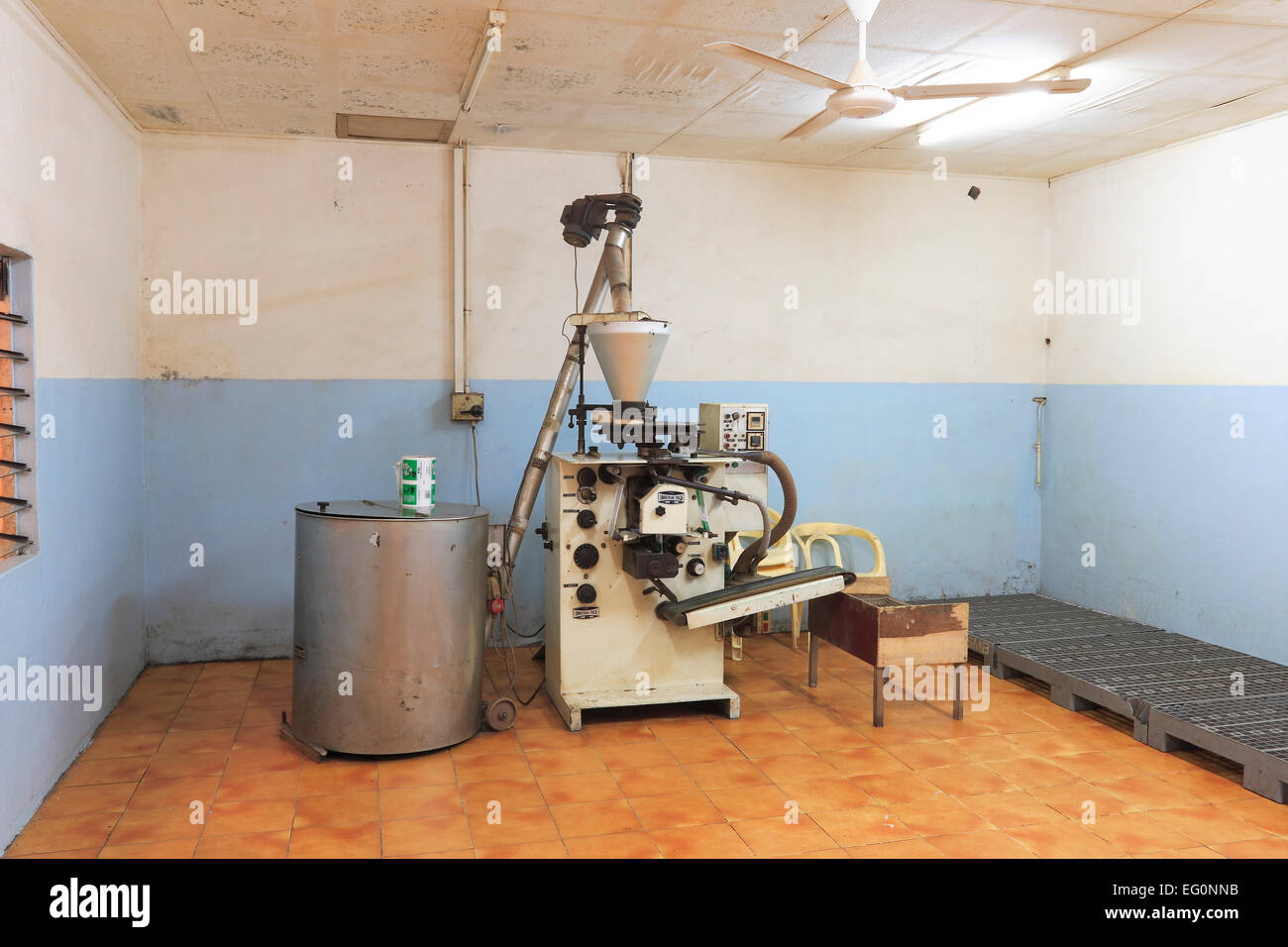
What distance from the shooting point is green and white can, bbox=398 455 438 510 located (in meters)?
4.05

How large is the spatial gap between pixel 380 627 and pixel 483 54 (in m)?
2.38

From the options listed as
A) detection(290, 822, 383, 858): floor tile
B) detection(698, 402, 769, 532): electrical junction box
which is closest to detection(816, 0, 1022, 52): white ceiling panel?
detection(698, 402, 769, 532): electrical junction box

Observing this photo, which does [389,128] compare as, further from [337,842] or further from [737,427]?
[337,842]

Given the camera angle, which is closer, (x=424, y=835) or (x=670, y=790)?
(x=424, y=835)

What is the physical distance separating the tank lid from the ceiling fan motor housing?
2.13 m

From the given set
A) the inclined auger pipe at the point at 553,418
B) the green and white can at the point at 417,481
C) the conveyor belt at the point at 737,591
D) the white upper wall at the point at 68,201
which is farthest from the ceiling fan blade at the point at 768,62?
the white upper wall at the point at 68,201

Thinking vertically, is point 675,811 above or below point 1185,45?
below

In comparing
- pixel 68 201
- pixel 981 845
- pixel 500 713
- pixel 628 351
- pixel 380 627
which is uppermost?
pixel 68 201

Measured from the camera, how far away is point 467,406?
17.9 feet

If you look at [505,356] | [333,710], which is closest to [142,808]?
[333,710]

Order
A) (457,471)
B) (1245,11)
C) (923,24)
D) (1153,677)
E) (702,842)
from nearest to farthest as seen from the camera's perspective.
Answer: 1. (702,842)
2. (1245,11)
3. (923,24)
4. (1153,677)
5. (457,471)

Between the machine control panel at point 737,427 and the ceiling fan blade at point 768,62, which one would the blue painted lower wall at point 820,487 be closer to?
the machine control panel at point 737,427

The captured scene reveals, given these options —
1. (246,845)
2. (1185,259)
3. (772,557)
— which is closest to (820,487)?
(772,557)

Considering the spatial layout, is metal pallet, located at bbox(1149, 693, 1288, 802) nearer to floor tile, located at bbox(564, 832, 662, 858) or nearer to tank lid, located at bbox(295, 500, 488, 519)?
floor tile, located at bbox(564, 832, 662, 858)
